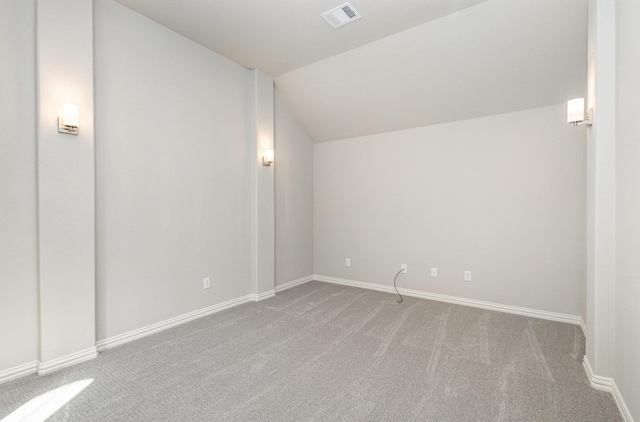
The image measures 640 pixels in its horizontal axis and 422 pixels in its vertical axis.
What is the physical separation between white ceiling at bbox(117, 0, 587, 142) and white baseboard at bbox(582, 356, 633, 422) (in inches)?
102

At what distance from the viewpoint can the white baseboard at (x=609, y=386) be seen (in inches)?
66.0

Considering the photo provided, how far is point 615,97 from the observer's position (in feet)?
6.28

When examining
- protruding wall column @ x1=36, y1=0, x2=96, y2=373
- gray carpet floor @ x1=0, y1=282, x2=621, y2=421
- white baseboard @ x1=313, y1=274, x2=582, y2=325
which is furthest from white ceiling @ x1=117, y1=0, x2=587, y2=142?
gray carpet floor @ x1=0, y1=282, x2=621, y2=421

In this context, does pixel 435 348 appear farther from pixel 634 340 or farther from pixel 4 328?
pixel 4 328

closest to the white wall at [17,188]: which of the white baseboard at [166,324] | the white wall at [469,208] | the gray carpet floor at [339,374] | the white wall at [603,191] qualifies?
the gray carpet floor at [339,374]

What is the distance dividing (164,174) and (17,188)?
1070 millimetres

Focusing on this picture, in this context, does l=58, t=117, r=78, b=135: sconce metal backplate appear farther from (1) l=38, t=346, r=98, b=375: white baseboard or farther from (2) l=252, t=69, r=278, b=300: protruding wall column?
(2) l=252, t=69, r=278, b=300: protruding wall column

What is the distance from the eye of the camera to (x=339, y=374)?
2152 millimetres

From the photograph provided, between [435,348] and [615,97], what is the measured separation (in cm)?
221

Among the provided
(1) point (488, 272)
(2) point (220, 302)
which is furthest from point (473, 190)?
(2) point (220, 302)

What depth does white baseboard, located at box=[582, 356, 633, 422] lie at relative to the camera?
1.68m

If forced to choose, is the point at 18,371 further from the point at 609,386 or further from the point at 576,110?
the point at 576,110

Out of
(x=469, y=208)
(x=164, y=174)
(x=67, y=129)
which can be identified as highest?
→ (x=67, y=129)

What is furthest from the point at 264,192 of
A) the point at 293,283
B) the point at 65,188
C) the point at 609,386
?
the point at 609,386
